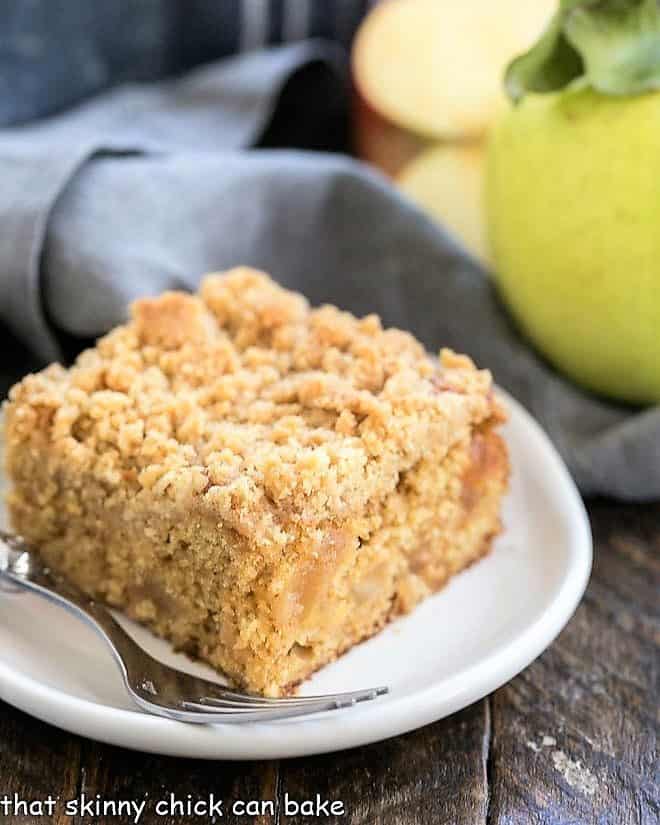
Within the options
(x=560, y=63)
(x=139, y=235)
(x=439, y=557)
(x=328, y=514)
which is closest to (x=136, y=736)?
(x=328, y=514)

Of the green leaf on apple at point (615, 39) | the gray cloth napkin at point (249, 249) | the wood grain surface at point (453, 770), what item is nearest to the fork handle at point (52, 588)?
the wood grain surface at point (453, 770)

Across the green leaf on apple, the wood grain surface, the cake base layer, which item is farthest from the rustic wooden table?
the green leaf on apple

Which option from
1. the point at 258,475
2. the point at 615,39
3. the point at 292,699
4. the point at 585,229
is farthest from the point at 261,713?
the point at 615,39

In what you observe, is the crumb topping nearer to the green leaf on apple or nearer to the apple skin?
the apple skin

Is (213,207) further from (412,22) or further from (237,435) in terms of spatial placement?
(237,435)

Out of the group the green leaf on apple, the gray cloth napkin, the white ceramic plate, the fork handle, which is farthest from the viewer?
the gray cloth napkin

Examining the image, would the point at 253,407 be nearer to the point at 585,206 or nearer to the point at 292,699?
the point at 292,699
